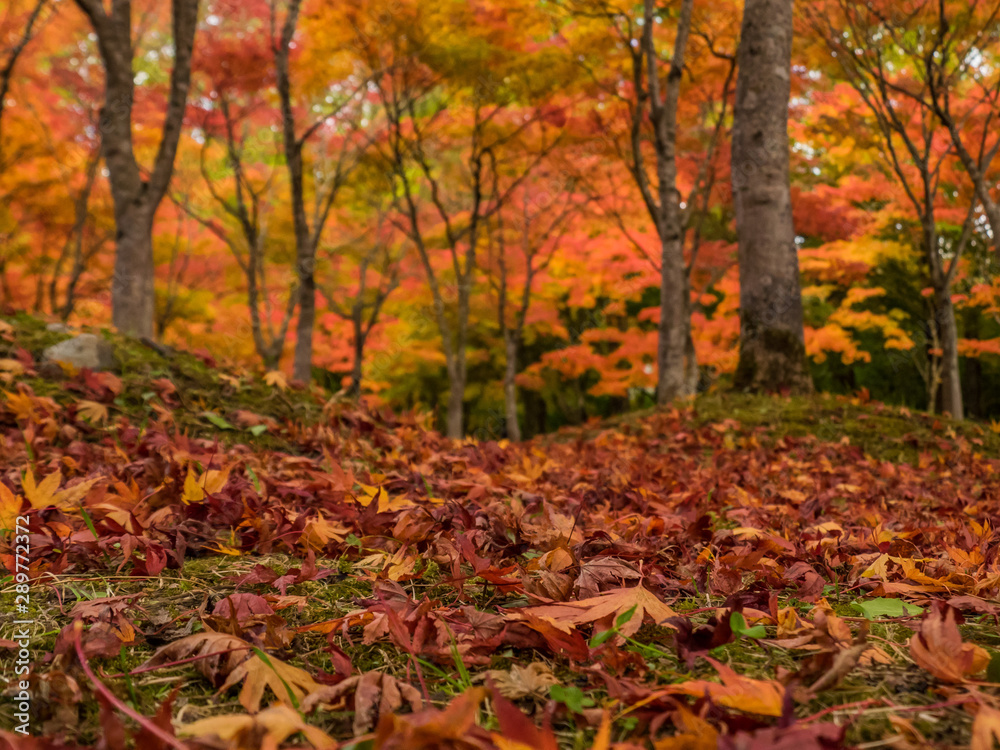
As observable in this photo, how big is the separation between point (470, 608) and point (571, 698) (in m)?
0.34

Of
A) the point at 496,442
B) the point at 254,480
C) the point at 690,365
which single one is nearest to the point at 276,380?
the point at 496,442

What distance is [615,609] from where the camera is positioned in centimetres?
104

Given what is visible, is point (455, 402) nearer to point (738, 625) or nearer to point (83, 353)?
point (83, 353)

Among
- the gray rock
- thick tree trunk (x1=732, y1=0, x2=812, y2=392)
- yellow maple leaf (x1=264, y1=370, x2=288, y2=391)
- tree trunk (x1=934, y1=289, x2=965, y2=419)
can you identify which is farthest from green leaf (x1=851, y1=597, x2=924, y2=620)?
tree trunk (x1=934, y1=289, x2=965, y2=419)

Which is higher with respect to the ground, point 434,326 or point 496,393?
point 434,326

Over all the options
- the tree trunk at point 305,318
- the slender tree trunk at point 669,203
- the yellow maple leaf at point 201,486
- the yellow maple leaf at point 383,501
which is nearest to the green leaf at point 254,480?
the yellow maple leaf at point 201,486

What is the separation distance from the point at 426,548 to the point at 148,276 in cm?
611

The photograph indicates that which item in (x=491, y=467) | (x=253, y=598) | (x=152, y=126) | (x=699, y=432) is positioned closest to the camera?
(x=253, y=598)

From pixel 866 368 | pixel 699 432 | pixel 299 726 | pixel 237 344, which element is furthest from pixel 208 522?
pixel 866 368

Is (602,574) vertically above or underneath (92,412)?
underneath

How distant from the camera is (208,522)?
1688mm

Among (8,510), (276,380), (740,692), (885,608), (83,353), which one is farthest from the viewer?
(276,380)

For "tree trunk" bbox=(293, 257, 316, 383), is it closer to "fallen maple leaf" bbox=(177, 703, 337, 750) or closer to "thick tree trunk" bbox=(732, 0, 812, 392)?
"thick tree trunk" bbox=(732, 0, 812, 392)

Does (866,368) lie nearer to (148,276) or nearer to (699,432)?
(699,432)
